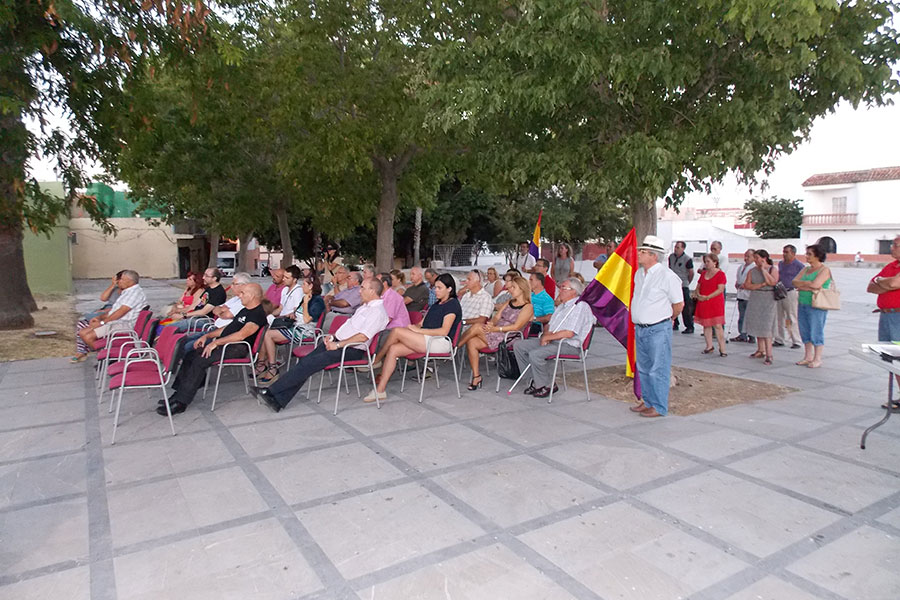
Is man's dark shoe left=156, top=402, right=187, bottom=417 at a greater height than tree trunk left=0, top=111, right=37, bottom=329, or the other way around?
tree trunk left=0, top=111, right=37, bottom=329

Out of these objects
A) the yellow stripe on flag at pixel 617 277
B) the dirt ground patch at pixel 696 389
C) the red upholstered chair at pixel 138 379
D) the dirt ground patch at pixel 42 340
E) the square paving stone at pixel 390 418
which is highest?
the yellow stripe on flag at pixel 617 277

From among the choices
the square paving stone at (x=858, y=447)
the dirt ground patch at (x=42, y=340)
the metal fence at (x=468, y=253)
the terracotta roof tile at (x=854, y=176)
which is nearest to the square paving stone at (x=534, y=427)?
the square paving stone at (x=858, y=447)

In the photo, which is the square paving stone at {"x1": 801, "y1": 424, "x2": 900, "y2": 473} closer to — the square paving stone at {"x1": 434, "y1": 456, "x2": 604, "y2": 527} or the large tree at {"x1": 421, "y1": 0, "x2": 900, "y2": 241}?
the square paving stone at {"x1": 434, "y1": 456, "x2": 604, "y2": 527}

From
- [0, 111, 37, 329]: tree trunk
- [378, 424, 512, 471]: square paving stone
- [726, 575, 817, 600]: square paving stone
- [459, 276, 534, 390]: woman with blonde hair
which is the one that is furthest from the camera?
[0, 111, 37, 329]: tree trunk

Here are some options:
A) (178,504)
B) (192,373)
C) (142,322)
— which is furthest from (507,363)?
(142,322)

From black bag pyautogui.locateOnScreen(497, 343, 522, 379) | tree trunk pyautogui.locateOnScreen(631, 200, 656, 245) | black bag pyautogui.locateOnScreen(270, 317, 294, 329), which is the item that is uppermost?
tree trunk pyautogui.locateOnScreen(631, 200, 656, 245)

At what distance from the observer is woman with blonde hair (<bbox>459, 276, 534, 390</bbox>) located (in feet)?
22.4

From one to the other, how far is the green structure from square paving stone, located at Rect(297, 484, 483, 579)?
2114 centimetres

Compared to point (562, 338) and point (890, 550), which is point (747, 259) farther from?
point (890, 550)

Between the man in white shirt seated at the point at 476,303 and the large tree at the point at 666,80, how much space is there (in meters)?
1.31

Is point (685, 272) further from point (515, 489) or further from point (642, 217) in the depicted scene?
point (515, 489)

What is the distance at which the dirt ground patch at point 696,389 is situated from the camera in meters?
6.34

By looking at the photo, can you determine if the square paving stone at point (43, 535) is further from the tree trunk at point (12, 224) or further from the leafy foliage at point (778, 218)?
the leafy foliage at point (778, 218)

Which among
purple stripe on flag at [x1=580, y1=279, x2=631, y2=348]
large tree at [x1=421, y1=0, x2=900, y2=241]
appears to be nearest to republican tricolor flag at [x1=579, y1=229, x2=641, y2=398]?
purple stripe on flag at [x1=580, y1=279, x2=631, y2=348]
